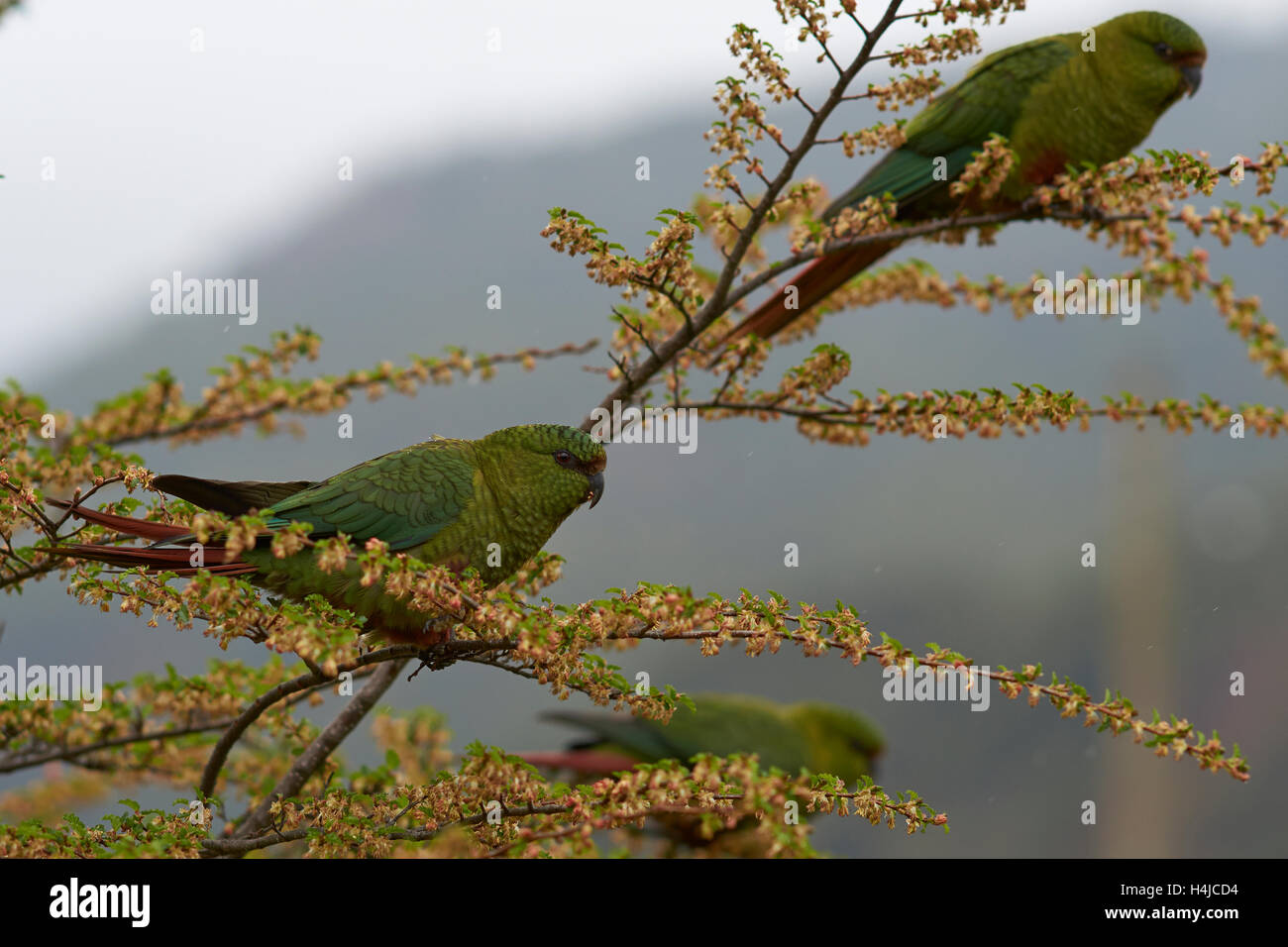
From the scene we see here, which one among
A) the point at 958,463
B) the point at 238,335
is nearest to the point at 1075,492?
the point at 958,463

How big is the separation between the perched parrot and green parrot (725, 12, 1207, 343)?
2.15 m

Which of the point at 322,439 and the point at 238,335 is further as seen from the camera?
the point at 238,335

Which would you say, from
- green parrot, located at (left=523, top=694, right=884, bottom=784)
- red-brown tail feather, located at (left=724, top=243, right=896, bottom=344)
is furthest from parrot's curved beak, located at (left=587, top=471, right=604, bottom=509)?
green parrot, located at (left=523, top=694, right=884, bottom=784)

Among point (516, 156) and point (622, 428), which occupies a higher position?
point (516, 156)

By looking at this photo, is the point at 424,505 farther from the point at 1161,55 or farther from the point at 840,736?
the point at 840,736

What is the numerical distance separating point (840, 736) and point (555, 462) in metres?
4.15

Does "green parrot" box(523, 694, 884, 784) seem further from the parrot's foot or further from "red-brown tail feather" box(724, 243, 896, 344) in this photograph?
the parrot's foot

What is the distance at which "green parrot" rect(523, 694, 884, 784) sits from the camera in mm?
5441

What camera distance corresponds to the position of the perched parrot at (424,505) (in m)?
2.79

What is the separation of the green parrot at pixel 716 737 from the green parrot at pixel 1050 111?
2.77m
